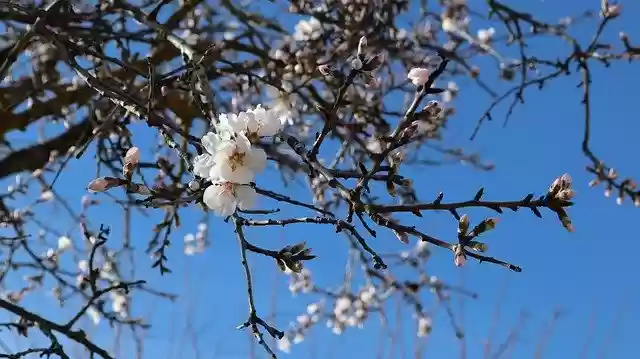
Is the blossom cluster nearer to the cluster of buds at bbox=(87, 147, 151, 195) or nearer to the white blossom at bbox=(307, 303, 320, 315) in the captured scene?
the cluster of buds at bbox=(87, 147, 151, 195)

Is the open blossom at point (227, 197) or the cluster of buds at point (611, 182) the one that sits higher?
the cluster of buds at point (611, 182)

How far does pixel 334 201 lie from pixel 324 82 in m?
0.44

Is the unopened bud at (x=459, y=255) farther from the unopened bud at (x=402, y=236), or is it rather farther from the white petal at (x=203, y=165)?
the white petal at (x=203, y=165)

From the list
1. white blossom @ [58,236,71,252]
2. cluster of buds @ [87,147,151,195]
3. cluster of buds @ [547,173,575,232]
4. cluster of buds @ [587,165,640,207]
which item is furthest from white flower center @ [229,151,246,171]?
white blossom @ [58,236,71,252]

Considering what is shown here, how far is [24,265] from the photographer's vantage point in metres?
2.61

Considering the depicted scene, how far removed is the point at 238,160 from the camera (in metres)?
0.95

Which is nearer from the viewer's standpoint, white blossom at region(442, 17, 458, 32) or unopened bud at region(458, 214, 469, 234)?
unopened bud at region(458, 214, 469, 234)

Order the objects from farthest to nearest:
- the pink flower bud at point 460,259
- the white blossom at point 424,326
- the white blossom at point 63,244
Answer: the white blossom at point 424,326
the white blossom at point 63,244
the pink flower bud at point 460,259

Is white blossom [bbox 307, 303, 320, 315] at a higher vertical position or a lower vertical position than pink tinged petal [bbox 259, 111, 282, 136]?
higher

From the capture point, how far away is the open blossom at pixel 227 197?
96 cm

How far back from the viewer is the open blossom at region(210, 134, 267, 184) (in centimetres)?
93

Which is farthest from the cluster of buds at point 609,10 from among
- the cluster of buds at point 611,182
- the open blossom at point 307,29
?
the open blossom at point 307,29

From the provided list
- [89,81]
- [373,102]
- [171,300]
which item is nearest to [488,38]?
[373,102]

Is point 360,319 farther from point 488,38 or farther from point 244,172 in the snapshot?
point 244,172
